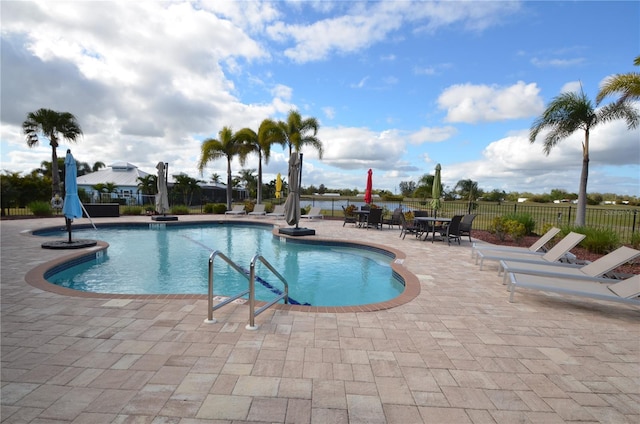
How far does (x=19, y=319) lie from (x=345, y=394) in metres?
4.18

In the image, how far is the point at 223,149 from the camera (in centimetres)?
2203

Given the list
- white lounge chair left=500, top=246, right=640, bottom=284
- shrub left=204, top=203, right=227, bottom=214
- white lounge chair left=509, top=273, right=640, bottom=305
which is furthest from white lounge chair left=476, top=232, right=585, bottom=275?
shrub left=204, top=203, right=227, bottom=214

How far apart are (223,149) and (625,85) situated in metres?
20.9

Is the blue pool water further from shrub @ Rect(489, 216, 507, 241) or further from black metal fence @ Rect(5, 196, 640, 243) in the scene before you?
black metal fence @ Rect(5, 196, 640, 243)

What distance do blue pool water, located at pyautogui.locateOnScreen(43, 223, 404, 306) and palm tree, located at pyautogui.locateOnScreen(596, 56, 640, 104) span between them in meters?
8.62

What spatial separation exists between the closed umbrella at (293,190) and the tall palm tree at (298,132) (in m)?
9.68

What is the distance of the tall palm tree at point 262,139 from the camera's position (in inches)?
818

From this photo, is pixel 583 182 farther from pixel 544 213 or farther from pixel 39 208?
pixel 39 208

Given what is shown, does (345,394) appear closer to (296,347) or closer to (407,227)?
(296,347)

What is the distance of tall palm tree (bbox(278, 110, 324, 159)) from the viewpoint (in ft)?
68.1

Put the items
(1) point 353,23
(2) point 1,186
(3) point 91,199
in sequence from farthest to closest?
(3) point 91,199 → (2) point 1,186 → (1) point 353,23

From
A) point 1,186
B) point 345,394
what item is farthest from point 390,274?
point 1,186

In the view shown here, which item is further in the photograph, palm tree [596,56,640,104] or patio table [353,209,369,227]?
patio table [353,209,369,227]

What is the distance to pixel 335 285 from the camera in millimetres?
6766
